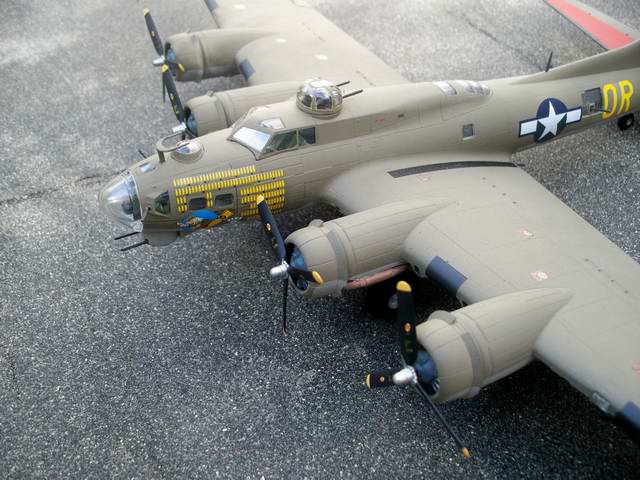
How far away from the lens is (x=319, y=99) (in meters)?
11.5

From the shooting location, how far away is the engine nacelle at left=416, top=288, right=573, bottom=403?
834 centimetres

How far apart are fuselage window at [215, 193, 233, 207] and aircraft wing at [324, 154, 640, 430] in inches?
75.5

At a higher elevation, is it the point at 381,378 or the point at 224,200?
the point at 224,200

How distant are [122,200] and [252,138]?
268cm

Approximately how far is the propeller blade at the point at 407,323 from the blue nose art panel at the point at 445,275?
1802mm

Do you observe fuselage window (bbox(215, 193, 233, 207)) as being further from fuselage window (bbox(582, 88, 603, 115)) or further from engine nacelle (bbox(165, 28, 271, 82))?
fuselage window (bbox(582, 88, 603, 115))

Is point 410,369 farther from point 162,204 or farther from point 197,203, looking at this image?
point 162,204

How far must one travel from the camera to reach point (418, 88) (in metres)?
12.5

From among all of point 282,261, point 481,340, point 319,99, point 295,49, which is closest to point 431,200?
point 319,99

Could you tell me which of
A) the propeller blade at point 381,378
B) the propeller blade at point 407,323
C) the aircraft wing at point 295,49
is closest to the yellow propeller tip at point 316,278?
the propeller blade at point 407,323

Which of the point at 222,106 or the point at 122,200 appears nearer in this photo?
the point at 122,200

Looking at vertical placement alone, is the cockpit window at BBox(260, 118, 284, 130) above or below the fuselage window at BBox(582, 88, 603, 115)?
above

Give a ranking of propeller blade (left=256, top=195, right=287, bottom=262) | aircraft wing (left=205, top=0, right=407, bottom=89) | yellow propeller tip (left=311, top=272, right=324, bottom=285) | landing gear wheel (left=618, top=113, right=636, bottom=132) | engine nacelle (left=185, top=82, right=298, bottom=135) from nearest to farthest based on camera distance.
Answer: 1. yellow propeller tip (left=311, top=272, right=324, bottom=285)
2. propeller blade (left=256, top=195, right=287, bottom=262)
3. engine nacelle (left=185, top=82, right=298, bottom=135)
4. aircraft wing (left=205, top=0, right=407, bottom=89)
5. landing gear wheel (left=618, top=113, right=636, bottom=132)

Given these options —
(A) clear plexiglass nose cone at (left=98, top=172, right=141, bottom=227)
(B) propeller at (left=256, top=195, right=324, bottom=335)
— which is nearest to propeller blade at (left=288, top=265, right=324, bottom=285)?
(B) propeller at (left=256, top=195, right=324, bottom=335)
